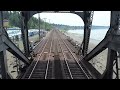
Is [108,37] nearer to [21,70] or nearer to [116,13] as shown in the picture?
[116,13]

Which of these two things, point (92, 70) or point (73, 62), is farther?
point (73, 62)

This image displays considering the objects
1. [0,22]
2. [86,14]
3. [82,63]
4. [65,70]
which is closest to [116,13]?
[0,22]

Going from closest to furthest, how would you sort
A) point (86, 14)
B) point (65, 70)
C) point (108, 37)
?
point (108, 37) < point (65, 70) < point (86, 14)

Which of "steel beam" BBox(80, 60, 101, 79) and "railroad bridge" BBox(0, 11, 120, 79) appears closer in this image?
"railroad bridge" BBox(0, 11, 120, 79)

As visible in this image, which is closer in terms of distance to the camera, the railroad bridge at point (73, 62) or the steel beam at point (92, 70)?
the railroad bridge at point (73, 62)
